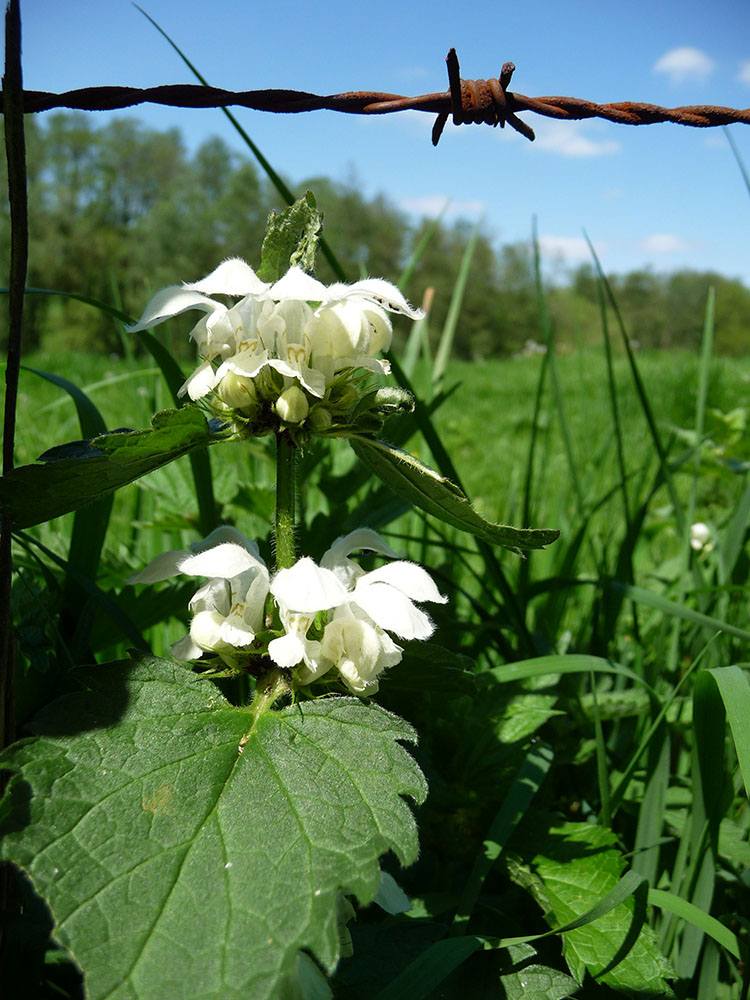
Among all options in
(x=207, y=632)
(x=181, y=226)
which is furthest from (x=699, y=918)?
(x=181, y=226)

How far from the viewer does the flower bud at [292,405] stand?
2.03 ft

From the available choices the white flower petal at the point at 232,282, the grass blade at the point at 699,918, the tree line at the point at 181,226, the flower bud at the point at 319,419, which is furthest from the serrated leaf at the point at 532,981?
the tree line at the point at 181,226

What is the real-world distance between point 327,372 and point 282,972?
0.43m

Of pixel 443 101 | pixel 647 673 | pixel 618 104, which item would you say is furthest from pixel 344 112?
pixel 647 673

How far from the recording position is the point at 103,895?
47 centimetres

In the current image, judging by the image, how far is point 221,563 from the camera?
63cm

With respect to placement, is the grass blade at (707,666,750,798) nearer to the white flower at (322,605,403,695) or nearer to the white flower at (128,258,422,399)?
the white flower at (322,605,403,695)

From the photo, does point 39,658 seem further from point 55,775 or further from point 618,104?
point 618,104

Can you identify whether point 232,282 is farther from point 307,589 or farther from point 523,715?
point 523,715

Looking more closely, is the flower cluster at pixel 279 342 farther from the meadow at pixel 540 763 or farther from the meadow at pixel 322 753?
the meadow at pixel 540 763

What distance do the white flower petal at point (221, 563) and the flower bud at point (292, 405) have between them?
12 cm

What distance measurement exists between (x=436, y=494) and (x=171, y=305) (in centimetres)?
27

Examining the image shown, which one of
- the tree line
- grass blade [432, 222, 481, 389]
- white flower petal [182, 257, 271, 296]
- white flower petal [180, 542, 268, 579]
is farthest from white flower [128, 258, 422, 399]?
the tree line

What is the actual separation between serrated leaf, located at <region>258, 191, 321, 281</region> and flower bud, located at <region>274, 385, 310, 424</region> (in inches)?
4.6
